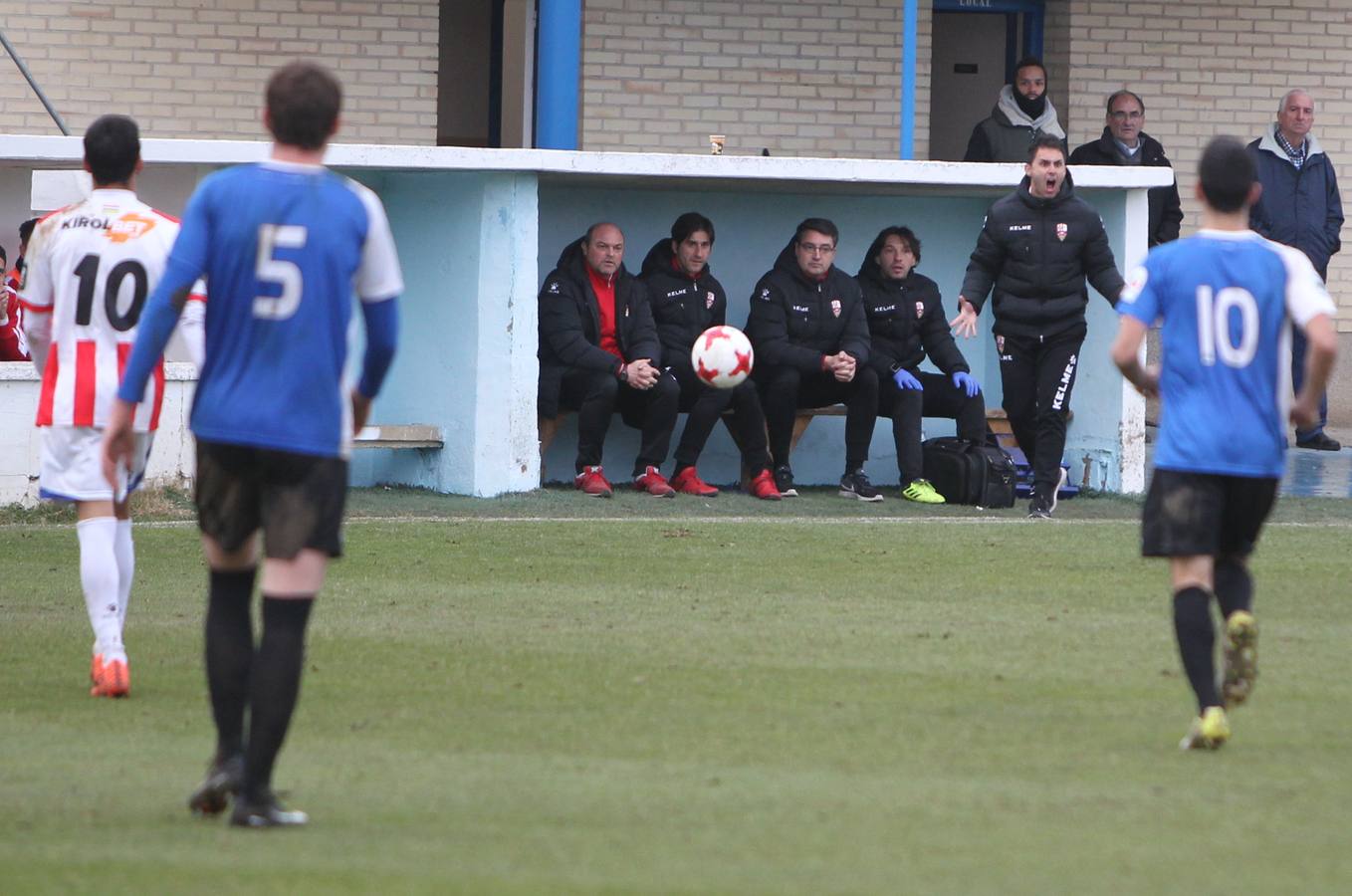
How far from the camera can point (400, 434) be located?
13.6 m

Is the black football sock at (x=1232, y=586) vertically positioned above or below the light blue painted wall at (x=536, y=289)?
below

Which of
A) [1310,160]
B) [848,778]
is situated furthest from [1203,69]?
[848,778]

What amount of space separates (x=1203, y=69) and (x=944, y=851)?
15191 mm

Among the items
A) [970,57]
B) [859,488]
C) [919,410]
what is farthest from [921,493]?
[970,57]

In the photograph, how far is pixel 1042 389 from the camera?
12719 mm

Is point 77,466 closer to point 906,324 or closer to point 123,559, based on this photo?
point 123,559

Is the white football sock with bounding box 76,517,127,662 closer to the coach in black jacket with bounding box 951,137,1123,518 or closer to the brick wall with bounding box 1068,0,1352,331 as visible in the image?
the coach in black jacket with bounding box 951,137,1123,518

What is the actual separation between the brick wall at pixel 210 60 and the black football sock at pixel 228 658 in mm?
12050

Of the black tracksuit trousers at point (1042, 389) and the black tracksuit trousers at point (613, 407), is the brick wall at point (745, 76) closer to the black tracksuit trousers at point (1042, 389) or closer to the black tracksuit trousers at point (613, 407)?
the black tracksuit trousers at point (613, 407)

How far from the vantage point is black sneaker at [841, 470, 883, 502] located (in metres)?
13.7

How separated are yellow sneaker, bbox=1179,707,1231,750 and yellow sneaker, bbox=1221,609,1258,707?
63mm

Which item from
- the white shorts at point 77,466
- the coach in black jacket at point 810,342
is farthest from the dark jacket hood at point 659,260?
the white shorts at point 77,466

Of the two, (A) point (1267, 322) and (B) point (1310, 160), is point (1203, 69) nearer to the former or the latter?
(B) point (1310, 160)

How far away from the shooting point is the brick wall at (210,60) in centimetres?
1642
